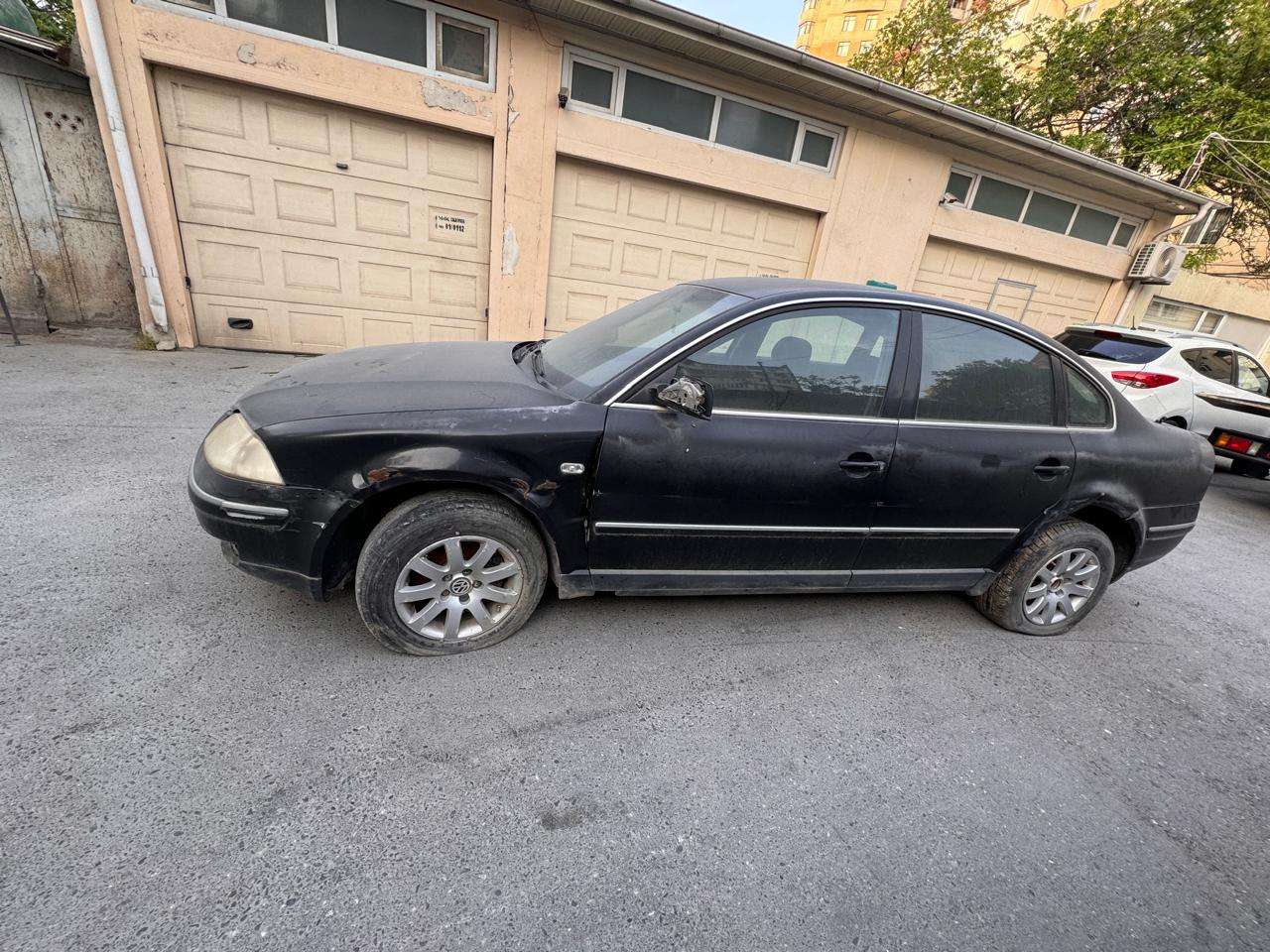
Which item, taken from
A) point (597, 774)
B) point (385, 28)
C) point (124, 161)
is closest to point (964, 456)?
point (597, 774)

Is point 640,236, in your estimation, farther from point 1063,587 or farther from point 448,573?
point 448,573

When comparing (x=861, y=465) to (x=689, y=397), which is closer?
(x=689, y=397)

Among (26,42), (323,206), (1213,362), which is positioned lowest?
(1213,362)

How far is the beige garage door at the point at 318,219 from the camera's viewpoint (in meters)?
5.84

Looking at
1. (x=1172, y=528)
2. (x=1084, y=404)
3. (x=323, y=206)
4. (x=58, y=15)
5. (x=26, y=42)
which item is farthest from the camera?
(x=58, y=15)

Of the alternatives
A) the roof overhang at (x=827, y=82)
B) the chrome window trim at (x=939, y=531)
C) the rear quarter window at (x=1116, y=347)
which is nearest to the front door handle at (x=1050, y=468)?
the chrome window trim at (x=939, y=531)

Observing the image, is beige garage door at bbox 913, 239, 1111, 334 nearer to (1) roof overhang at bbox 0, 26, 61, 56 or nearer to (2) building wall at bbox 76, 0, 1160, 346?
(2) building wall at bbox 76, 0, 1160, 346

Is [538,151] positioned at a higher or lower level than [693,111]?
lower

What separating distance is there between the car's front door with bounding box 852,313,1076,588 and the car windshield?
0.99 meters

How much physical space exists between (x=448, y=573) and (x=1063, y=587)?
124 inches

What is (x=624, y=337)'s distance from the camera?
103 inches

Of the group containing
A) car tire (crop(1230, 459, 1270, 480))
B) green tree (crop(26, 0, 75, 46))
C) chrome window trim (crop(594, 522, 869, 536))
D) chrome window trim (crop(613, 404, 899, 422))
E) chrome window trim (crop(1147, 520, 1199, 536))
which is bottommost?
car tire (crop(1230, 459, 1270, 480))

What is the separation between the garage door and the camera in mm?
7125

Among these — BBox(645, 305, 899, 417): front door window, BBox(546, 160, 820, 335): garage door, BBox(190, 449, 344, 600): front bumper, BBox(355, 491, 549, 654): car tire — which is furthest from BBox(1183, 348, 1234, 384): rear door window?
BBox(190, 449, 344, 600): front bumper
